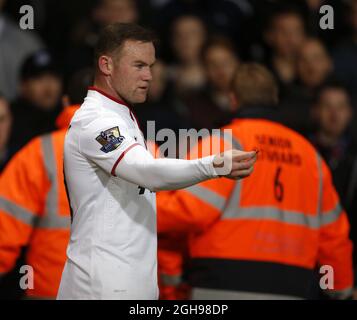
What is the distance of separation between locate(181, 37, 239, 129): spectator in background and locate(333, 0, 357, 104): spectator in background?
3.07 feet

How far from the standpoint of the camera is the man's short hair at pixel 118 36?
4398 mm

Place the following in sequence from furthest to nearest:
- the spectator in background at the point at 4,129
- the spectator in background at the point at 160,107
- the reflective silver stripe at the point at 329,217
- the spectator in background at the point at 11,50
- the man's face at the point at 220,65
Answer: the spectator in background at the point at 11,50 → the man's face at the point at 220,65 → the spectator in background at the point at 160,107 → the spectator in background at the point at 4,129 → the reflective silver stripe at the point at 329,217

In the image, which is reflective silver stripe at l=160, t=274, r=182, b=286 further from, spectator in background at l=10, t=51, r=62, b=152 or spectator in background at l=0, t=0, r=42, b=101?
spectator in background at l=0, t=0, r=42, b=101

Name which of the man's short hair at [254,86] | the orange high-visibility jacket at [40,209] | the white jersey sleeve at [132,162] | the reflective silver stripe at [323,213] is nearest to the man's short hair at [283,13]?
the man's short hair at [254,86]

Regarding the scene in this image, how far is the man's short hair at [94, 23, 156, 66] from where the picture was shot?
173 inches

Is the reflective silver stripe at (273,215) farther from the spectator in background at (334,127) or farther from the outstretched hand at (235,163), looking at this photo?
the outstretched hand at (235,163)

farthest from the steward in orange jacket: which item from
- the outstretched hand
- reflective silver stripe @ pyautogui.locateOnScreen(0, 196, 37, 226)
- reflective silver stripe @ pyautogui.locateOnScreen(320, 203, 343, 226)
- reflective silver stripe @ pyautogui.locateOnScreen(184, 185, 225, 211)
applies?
the outstretched hand

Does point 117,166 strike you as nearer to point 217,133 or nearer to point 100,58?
point 100,58

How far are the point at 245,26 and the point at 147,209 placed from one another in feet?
16.5

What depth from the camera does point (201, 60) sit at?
8.78 meters

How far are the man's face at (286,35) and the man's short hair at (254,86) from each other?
298cm

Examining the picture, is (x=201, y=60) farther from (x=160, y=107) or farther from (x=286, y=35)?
(x=160, y=107)

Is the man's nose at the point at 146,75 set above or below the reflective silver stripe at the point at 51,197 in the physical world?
above
